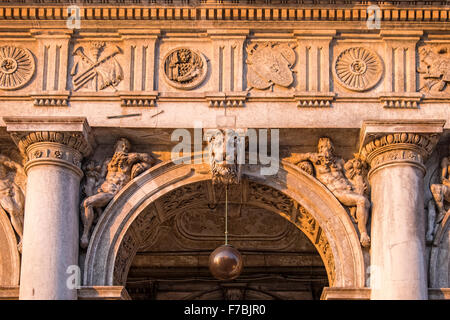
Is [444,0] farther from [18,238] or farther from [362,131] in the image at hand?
[18,238]

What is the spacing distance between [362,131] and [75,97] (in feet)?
15.1

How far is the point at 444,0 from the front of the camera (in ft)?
70.5

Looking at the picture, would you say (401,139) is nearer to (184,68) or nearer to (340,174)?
(340,174)

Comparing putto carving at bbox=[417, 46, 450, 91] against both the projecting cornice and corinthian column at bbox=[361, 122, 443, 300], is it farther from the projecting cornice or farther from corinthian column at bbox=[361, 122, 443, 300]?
corinthian column at bbox=[361, 122, 443, 300]

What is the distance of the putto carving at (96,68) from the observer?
2152 cm

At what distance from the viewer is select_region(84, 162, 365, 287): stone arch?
2077 cm

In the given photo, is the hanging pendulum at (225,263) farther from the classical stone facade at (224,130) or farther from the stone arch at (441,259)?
the stone arch at (441,259)

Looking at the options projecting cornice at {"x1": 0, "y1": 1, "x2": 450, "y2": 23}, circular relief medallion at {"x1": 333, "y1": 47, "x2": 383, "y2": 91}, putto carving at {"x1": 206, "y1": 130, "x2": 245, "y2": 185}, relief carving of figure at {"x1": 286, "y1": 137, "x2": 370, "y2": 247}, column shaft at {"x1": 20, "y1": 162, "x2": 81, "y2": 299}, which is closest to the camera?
column shaft at {"x1": 20, "y1": 162, "x2": 81, "y2": 299}

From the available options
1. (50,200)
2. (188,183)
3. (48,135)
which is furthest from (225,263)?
(48,135)

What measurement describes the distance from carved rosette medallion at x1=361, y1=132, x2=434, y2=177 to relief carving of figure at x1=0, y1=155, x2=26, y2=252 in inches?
220

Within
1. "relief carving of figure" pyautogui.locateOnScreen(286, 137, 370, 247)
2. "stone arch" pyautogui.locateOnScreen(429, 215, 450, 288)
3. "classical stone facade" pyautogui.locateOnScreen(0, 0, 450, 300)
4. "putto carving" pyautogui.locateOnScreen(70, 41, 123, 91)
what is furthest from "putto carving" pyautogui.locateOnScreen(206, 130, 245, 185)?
"stone arch" pyautogui.locateOnScreen(429, 215, 450, 288)

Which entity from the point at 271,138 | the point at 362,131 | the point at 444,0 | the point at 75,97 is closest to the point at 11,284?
the point at 75,97

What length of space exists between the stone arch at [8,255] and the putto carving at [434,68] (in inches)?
274

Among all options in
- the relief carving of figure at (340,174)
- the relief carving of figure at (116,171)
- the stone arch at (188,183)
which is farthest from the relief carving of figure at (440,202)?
the relief carving of figure at (116,171)
